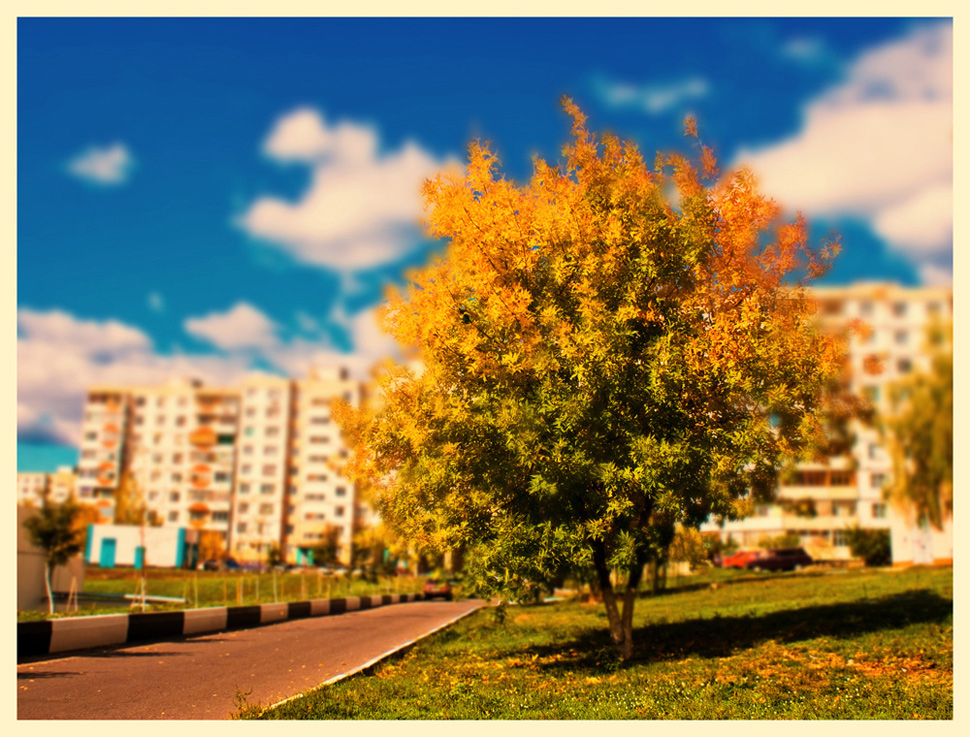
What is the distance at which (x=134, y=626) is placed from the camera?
51.5 ft

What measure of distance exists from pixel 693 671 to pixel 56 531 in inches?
1351

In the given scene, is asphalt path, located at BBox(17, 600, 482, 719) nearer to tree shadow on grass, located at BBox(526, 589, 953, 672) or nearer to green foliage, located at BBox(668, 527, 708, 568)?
tree shadow on grass, located at BBox(526, 589, 953, 672)

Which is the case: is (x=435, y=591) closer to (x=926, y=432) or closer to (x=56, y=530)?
(x=56, y=530)

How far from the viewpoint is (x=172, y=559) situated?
3285 inches

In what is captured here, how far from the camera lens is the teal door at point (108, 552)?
79.3 m

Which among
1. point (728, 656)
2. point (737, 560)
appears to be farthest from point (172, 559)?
point (728, 656)

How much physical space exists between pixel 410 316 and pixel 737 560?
161ft

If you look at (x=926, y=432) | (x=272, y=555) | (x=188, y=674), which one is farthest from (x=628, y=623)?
(x=272, y=555)

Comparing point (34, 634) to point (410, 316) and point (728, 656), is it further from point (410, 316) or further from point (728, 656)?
point (728, 656)

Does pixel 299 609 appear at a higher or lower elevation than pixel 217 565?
higher

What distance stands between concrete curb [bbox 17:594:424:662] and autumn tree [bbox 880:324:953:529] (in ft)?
44.2

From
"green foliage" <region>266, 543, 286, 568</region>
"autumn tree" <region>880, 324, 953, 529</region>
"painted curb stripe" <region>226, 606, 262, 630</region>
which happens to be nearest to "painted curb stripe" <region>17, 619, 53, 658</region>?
"painted curb stripe" <region>226, 606, 262, 630</region>

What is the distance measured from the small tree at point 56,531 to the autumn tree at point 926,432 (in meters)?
28.0

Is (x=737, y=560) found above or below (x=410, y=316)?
below
